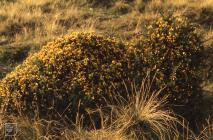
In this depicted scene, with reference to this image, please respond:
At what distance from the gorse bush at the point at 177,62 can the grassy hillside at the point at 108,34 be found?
0.25 m

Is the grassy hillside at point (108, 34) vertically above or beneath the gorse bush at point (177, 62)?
beneath

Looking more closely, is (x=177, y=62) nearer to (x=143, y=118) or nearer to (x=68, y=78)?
(x=143, y=118)

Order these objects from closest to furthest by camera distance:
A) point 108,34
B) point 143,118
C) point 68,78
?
point 143,118, point 68,78, point 108,34

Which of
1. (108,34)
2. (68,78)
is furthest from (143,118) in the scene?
(108,34)

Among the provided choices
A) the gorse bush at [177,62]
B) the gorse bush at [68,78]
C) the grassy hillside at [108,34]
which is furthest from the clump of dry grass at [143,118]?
the gorse bush at [177,62]

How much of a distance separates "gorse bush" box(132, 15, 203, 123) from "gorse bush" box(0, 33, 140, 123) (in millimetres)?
431

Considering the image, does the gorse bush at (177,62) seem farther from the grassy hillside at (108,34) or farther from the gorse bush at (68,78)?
the gorse bush at (68,78)

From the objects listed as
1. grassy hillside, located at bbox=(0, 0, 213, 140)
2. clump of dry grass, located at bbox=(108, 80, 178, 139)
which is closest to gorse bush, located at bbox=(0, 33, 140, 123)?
grassy hillside, located at bbox=(0, 0, 213, 140)

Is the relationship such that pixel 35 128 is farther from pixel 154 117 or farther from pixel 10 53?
pixel 10 53

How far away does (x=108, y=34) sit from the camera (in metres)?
13.1

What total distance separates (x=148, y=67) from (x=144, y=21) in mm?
5642

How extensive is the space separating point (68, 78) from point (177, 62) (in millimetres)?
1729

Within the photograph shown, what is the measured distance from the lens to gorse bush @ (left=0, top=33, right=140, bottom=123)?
7957mm

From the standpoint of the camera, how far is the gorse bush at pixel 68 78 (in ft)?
26.1
